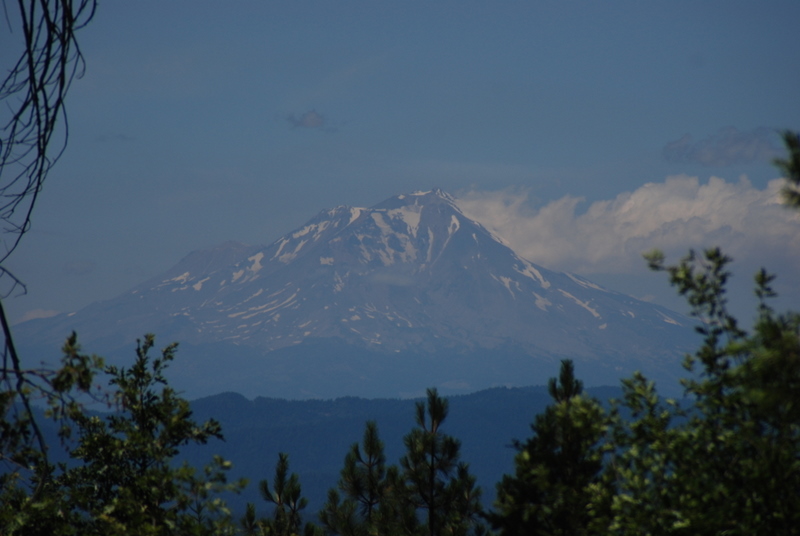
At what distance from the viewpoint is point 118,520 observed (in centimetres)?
813

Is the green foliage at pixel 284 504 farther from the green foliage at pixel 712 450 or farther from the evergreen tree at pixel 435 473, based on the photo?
the green foliage at pixel 712 450

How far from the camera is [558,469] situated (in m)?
10.4

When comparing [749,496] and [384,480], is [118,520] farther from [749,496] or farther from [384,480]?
[384,480]

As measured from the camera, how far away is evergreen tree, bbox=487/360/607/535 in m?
7.40

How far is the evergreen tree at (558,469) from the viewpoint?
740 cm

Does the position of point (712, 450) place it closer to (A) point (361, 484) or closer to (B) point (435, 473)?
(B) point (435, 473)

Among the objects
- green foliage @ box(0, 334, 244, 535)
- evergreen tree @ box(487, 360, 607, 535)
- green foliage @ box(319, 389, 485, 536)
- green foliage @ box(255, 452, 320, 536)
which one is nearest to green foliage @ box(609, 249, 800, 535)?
evergreen tree @ box(487, 360, 607, 535)

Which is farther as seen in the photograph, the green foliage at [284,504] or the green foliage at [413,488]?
the green foliage at [284,504]

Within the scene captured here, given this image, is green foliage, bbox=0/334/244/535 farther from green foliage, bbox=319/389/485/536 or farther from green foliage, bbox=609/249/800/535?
green foliage, bbox=319/389/485/536

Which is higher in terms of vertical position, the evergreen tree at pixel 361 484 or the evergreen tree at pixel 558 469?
the evergreen tree at pixel 558 469

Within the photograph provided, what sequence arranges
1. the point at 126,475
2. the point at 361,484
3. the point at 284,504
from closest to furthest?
the point at 126,475 < the point at 284,504 < the point at 361,484

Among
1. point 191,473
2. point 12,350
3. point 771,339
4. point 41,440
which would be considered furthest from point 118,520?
point 771,339

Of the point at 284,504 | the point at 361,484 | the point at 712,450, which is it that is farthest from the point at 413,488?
the point at 712,450

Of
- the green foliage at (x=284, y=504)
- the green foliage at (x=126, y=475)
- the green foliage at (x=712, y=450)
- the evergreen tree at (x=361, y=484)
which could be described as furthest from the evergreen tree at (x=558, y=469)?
the evergreen tree at (x=361, y=484)
